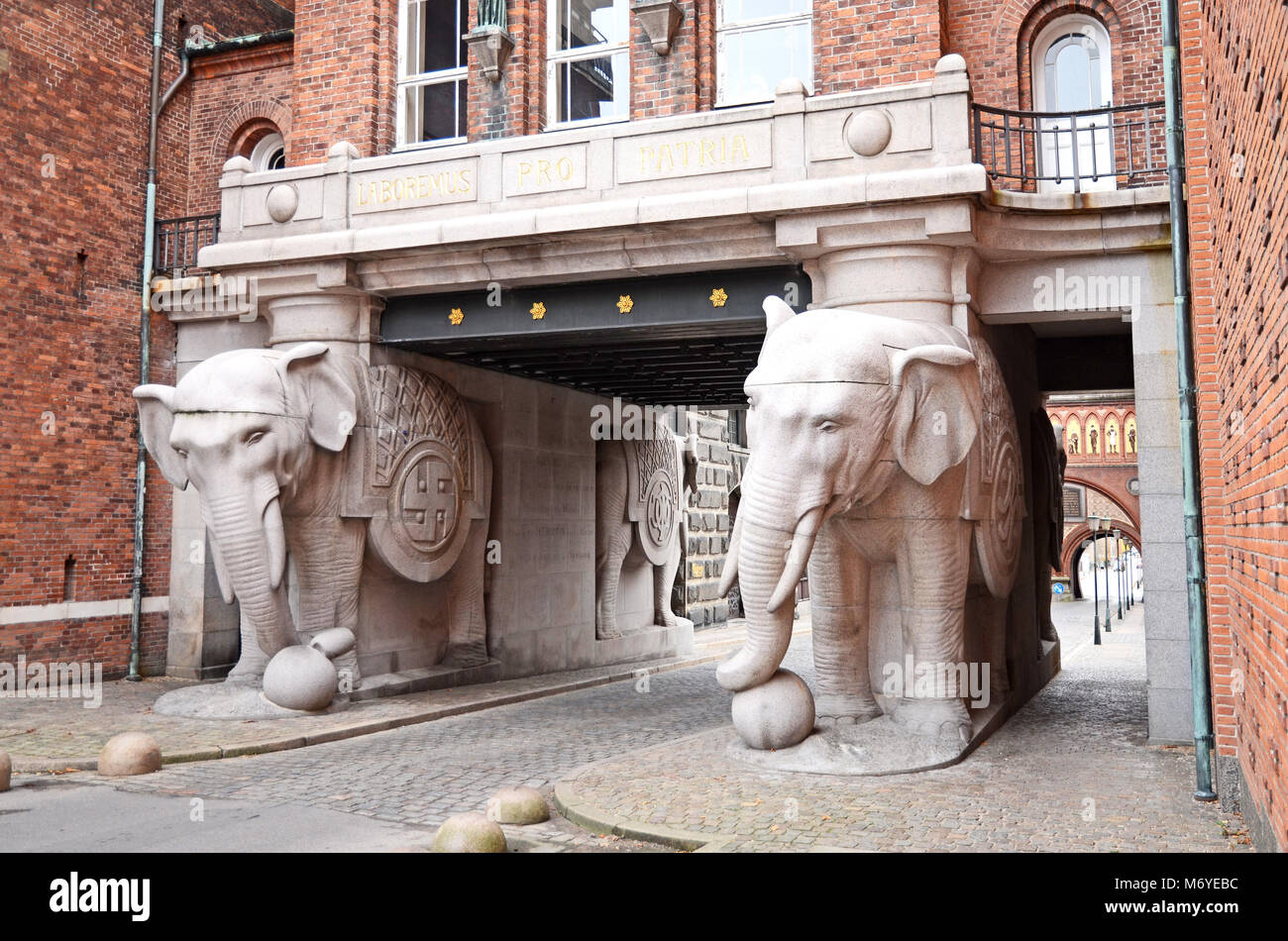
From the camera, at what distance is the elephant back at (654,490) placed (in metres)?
18.9

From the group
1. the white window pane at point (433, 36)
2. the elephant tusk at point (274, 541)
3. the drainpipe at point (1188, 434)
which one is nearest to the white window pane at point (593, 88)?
the white window pane at point (433, 36)

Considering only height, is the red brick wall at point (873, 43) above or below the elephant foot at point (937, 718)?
above

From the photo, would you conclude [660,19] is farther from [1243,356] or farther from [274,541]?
[1243,356]

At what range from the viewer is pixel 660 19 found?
13.0 meters

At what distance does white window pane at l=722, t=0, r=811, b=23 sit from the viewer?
13281mm

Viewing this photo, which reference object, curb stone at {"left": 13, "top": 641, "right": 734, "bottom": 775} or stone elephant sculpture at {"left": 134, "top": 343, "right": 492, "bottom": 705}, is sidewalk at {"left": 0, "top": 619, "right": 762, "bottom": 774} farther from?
stone elephant sculpture at {"left": 134, "top": 343, "right": 492, "bottom": 705}

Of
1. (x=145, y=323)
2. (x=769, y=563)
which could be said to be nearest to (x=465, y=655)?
(x=145, y=323)

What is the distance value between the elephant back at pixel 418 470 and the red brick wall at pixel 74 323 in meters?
4.44

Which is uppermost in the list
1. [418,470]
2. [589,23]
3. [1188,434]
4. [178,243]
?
[589,23]

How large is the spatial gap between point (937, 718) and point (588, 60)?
29.8 feet

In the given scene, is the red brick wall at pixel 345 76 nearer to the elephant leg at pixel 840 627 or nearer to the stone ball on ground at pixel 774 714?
the elephant leg at pixel 840 627

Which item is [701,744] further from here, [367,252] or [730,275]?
[367,252]

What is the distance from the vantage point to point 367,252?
1254cm

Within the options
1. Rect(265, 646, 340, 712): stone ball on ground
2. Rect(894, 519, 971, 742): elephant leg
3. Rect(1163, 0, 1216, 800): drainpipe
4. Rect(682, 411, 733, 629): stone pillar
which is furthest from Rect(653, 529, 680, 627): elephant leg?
Rect(1163, 0, 1216, 800): drainpipe
